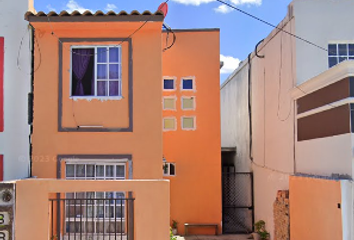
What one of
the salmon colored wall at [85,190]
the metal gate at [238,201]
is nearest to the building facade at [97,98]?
the salmon colored wall at [85,190]

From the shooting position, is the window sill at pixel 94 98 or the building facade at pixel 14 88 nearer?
the building facade at pixel 14 88

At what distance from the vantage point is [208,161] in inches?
529

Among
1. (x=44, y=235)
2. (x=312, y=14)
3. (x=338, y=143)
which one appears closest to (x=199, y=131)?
(x=312, y=14)

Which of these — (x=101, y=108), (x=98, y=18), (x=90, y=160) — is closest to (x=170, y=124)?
(x=101, y=108)

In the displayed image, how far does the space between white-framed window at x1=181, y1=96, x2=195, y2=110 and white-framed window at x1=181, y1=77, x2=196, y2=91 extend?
0.96 feet

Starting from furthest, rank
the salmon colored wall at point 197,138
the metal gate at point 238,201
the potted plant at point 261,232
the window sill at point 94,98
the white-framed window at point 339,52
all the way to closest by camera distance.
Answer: the metal gate at point 238,201 → the salmon colored wall at point 197,138 → the potted plant at point 261,232 → the white-framed window at point 339,52 → the window sill at point 94,98

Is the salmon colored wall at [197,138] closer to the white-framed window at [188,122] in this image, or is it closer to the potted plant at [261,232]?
the white-framed window at [188,122]

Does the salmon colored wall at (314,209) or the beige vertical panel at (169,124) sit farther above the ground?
the beige vertical panel at (169,124)

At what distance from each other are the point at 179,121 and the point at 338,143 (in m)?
6.25

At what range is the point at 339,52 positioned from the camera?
10562 mm

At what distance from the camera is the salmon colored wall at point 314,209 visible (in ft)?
25.5

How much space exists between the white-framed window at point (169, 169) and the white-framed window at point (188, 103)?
1.84m

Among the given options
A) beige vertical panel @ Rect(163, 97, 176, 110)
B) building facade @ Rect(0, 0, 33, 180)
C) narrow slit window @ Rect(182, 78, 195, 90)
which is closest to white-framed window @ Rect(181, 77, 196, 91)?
narrow slit window @ Rect(182, 78, 195, 90)

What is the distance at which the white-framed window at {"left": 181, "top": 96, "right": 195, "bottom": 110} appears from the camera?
13672 millimetres
